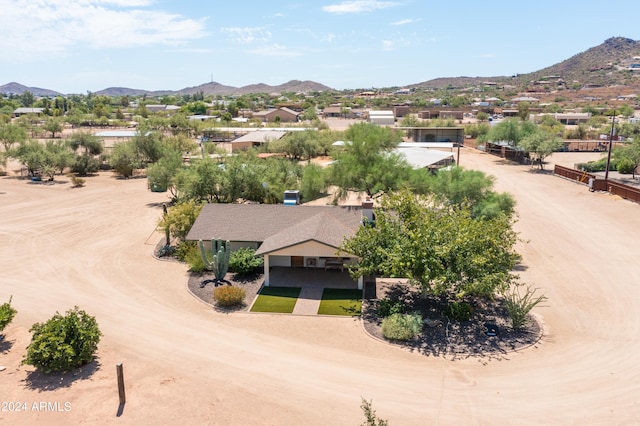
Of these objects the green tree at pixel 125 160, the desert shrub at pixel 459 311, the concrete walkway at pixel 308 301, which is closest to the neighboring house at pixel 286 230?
the concrete walkway at pixel 308 301

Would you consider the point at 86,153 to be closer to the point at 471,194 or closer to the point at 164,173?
the point at 164,173

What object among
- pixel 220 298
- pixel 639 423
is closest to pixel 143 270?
pixel 220 298

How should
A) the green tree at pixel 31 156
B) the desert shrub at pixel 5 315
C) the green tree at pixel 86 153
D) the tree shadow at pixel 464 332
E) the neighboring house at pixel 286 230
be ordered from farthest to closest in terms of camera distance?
the green tree at pixel 86 153
the green tree at pixel 31 156
the neighboring house at pixel 286 230
the desert shrub at pixel 5 315
the tree shadow at pixel 464 332

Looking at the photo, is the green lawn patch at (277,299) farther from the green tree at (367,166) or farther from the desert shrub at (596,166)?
the desert shrub at (596,166)

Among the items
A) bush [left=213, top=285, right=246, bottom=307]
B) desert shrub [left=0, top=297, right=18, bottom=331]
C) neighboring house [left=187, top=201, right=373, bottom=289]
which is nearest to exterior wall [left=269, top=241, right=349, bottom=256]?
neighboring house [left=187, top=201, right=373, bottom=289]

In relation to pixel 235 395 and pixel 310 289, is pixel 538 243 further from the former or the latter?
pixel 235 395

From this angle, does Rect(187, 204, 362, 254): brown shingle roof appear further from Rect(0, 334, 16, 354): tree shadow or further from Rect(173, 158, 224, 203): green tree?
Rect(0, 334, 16, 354): tree shadow
